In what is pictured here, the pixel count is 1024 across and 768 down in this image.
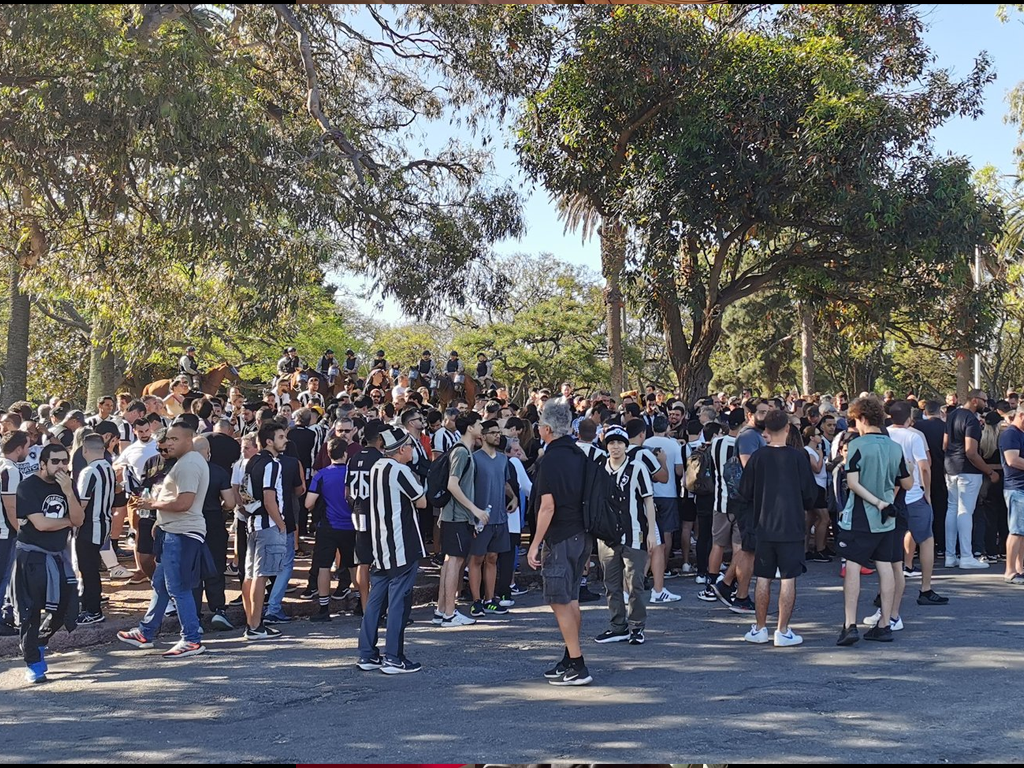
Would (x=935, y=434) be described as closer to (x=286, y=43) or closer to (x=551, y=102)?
(x=286, y=43)

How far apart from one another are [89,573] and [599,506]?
506cm

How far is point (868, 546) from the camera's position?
26.6ft

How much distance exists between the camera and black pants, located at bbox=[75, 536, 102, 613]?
9336 millimetres

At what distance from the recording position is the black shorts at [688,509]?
1190 cm

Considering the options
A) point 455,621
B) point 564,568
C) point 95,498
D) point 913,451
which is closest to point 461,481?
point 455,621

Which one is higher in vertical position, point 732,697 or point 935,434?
point 935,434

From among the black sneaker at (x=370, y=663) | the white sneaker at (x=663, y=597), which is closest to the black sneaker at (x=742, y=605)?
the white sneaker at (x=663, y=597)

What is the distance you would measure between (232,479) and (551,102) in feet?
44.7

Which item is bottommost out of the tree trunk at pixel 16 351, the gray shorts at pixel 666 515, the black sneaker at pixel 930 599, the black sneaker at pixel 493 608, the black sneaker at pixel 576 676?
the black sneaker at pixel 576 676

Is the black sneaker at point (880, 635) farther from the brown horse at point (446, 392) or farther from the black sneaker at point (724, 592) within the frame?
the brown horse at point (446, 392)

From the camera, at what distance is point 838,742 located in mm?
5754

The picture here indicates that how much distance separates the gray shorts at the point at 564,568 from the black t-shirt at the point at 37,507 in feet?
12.6

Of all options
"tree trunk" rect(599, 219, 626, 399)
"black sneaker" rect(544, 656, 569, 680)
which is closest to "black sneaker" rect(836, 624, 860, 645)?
"black sneaker" rect(544, 656, 569, 680)

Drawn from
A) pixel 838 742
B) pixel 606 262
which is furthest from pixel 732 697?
pixel 606 262
